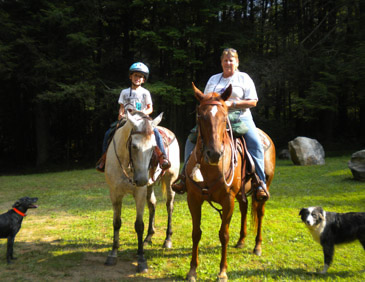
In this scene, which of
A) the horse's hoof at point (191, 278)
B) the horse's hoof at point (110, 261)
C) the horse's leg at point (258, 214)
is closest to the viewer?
the horse's hoof at point (191, 278)

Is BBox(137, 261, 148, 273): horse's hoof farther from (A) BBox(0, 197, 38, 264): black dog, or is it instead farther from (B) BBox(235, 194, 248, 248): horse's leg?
(A) BBox(0, 197, 38, 264): black dog

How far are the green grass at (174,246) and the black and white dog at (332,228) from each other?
15.9 inches

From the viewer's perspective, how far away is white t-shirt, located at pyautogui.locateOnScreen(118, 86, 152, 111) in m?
5.16

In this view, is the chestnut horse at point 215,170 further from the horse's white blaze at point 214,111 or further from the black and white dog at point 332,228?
the black and white dog at point 332,228

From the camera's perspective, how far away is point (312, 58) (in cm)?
1808

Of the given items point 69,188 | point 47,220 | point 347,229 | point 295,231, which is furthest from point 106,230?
point 69,188

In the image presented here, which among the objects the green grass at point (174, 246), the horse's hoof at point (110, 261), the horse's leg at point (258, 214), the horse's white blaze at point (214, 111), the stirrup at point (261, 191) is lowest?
the green grass at point (174, 246)

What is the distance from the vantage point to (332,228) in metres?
4.29

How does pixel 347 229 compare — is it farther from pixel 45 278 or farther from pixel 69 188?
pixel 69 188

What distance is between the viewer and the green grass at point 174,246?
418 centimetres

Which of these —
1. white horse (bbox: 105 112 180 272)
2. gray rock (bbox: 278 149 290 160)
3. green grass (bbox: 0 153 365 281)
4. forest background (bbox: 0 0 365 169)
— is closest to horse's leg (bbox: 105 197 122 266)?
white horse (bbox: 105 112 180 272)

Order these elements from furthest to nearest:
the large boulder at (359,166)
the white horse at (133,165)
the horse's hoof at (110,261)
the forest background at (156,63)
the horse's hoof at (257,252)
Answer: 1. the forest background at (156,63)
2. the large boulder at (359,166)
3. the horse's hoof at (257,252)
4. the horse's hoof at (110,261)
5. the white horse at (133,165)

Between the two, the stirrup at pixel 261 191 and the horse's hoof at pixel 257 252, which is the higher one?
the stirrup at pixel 261 191

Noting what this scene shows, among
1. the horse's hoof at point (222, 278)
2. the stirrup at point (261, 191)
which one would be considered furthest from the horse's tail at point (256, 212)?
the horse's hoof at point (222, 278)
